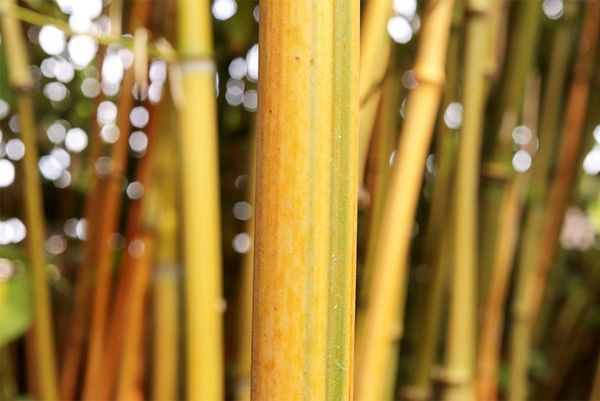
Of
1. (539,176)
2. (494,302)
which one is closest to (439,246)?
(494,302)

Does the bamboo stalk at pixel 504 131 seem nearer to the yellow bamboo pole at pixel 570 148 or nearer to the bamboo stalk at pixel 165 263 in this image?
the yellow bamboo pole at pixel 570 148

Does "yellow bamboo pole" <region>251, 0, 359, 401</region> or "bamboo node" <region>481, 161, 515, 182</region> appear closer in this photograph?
"yellow bamboo pole" <region>251, 0, 359, 401</region>

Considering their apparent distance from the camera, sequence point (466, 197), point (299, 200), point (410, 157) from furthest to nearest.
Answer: point (466, 197)
point (410, 157)
point (299, 200)

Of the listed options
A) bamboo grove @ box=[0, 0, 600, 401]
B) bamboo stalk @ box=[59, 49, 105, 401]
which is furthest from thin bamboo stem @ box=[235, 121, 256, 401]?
bamboo stalk @ box=[59, 49, 105, 401]

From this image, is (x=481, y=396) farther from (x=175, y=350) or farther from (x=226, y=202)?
(x=226, y=202)

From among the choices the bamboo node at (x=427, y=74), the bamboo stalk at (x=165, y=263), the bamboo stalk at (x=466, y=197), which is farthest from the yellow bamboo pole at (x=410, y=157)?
the bamboo stalk at (x=165, y=263)

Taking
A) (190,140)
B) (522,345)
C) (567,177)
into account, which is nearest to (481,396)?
(522,345)

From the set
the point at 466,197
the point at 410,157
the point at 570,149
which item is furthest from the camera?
the point at 570,149

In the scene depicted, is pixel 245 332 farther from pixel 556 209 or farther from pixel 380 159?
pixel 556 209

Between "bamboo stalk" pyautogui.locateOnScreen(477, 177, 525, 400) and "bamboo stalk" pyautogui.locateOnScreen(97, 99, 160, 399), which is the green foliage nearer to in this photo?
"bamboo stalk" pyautogui.locateOnScreen(97, 99, 160, 399)
